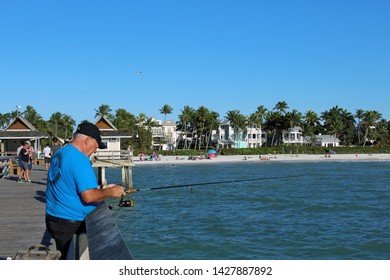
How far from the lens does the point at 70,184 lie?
13.6ft

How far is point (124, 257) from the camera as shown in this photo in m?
2.95

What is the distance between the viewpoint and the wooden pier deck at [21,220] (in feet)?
25.7

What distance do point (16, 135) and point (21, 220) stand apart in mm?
38484

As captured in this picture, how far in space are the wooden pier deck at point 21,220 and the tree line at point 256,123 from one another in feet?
252

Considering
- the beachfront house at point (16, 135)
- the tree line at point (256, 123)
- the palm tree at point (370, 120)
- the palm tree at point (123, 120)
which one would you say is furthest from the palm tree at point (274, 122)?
the beachfront house at point (16, 135)

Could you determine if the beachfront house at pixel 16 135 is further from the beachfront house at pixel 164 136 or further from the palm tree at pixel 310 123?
the palm tree at pixel 310 123

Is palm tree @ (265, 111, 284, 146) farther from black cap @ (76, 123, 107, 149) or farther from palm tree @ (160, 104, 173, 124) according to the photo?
black cap @ (76, 123, 107, 149)

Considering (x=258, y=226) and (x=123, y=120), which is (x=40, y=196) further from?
(x=123, y=120)

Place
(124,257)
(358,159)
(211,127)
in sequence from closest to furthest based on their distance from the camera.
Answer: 1. (124,257)
2. (358,159)
3. (211,127)

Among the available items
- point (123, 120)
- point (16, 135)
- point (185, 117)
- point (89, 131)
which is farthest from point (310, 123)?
point (89, 131)
